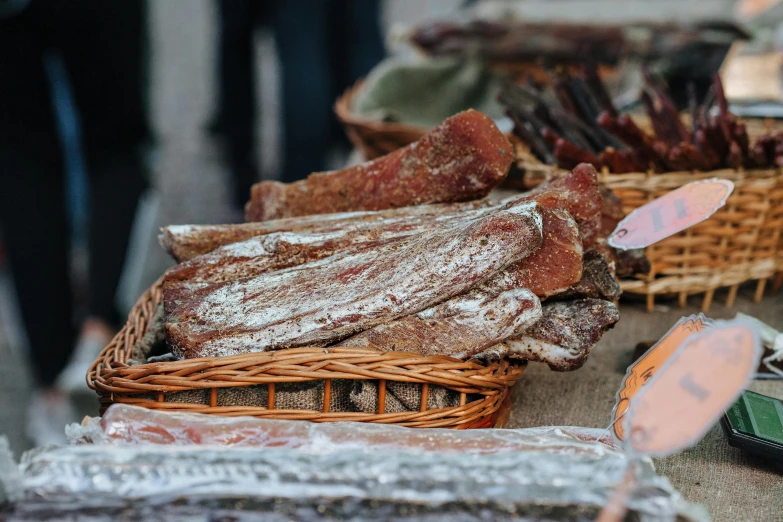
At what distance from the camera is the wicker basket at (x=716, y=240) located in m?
1.35

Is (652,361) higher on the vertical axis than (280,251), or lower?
lower

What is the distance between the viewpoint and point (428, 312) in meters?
0.96

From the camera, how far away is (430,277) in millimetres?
925

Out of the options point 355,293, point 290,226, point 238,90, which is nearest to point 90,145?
point 238,90

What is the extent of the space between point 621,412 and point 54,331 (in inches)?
82.2

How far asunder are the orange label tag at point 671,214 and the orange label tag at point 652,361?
18 cm

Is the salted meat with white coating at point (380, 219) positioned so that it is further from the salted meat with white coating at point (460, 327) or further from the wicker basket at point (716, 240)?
the wicker basket at point (716, 240)

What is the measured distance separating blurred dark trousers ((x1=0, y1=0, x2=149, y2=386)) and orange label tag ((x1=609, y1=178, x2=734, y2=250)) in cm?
186

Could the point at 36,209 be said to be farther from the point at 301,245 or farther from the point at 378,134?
the point at 301,245

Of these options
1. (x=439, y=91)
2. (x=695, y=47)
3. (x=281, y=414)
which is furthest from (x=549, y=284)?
(x=695, y=47)

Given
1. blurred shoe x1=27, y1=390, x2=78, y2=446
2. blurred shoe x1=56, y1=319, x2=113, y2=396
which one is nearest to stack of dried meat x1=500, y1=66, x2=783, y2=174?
blurred shoe x1=56, y1=319, x2=113, y2=396

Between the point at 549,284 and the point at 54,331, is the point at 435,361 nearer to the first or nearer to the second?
the point at 549,284

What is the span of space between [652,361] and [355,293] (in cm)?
41

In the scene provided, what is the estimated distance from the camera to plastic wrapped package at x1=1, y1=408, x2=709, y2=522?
667mm
